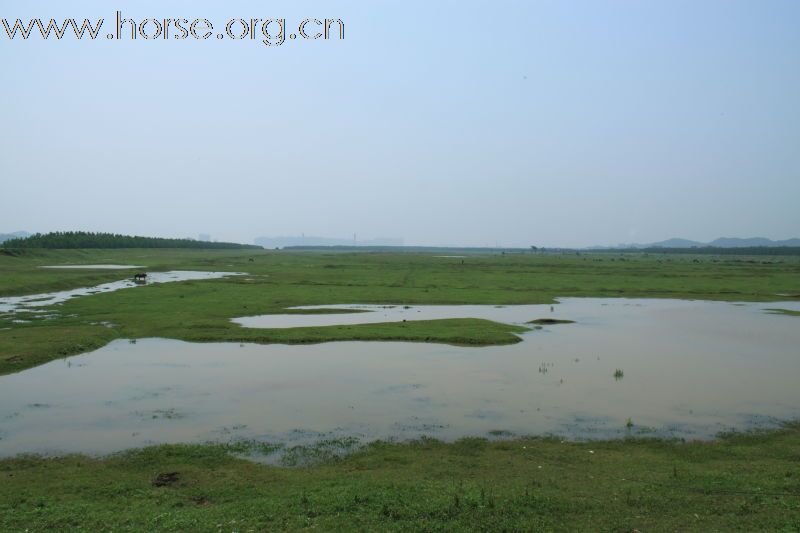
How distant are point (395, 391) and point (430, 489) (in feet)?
31.3

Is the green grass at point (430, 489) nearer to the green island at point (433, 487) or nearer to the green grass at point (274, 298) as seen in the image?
Answer: the green island at point (433, 487)

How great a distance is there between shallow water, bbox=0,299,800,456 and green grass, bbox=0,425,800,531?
1.70 meters

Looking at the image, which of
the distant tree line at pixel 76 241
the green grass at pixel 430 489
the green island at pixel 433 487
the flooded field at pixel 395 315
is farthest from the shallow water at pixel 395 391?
the distant tree line at pixel 76 241

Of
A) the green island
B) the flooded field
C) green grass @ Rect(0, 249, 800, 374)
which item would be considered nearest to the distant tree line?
green grass @ Rect(0, 249, 800, 374)

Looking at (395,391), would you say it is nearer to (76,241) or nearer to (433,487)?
(433,487)

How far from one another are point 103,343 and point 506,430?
74.3 feet

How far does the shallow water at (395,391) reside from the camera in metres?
17.1

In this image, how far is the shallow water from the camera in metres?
17.1

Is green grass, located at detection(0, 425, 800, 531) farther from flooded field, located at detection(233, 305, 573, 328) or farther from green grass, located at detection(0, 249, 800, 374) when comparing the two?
flooded field, located at detection(233, 305, 573, 328)

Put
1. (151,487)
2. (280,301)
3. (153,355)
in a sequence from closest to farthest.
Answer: (151,487), (153,355), (280,301)

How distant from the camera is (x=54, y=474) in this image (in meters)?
13.2

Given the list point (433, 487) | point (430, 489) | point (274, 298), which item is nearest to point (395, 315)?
point (274, 298)

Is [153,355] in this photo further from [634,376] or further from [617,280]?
[617,280]

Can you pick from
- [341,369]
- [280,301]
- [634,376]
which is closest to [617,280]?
[280,301]
